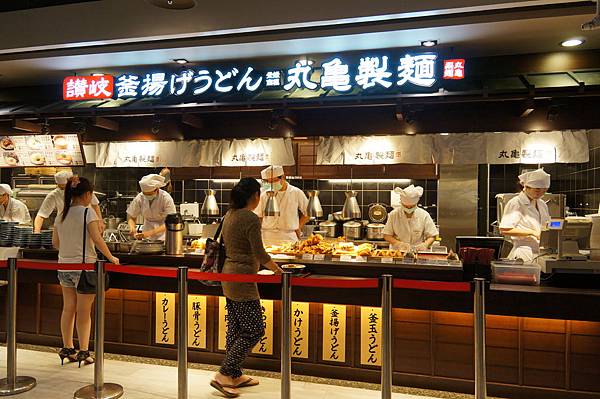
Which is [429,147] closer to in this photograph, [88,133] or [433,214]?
[433,214]

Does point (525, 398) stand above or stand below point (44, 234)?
below

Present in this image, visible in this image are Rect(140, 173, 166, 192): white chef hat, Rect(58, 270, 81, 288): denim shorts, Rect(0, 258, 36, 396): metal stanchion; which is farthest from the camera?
Rect(140, 173, 166, 192): white chef hat

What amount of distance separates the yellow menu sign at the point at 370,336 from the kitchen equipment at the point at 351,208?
4195mm

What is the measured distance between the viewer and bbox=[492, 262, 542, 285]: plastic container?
14.8 feet

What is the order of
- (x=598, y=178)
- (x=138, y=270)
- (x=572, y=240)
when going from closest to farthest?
(x=138, y=270) < (x=572, y=240) < (x=598, y=178)

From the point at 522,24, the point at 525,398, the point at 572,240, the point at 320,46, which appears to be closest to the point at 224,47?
the point at 320,46

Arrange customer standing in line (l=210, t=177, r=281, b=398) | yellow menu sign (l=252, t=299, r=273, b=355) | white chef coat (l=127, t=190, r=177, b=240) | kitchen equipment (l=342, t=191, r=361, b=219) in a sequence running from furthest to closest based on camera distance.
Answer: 1. kitchen equipment (l=342, t=191, r=361, b=219)
2. white chef coat (l=127, t=190, r=177, b=240)
3. yellow menu sign (l=252, t=299, r=273, b=355)
4. customer standing in line (l=210, t=177, r=281, b=398)

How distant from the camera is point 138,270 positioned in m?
4.23

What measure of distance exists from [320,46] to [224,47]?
1.30 meters

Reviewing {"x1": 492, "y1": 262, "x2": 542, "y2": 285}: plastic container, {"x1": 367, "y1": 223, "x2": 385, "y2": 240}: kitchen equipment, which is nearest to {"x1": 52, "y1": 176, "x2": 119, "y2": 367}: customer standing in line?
{"x1": 492, "y1": 262, "x2": 542, "y2": 285}: plastic container

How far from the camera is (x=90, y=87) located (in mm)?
7430

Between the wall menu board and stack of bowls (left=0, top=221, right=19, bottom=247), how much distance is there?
1.62 metres

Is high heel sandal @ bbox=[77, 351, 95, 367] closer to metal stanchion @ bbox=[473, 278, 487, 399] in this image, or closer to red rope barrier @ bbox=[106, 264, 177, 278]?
red rope barrier @ bbox=[106, 264, 177, 278]

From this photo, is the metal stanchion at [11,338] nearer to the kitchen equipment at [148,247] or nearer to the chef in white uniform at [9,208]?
the kitchen equipment at [148,247]
